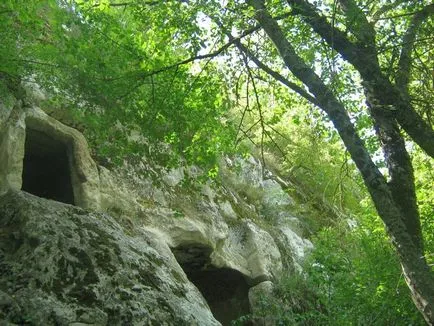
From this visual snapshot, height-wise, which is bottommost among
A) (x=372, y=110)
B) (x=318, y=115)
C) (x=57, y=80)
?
(x=372, y=110)

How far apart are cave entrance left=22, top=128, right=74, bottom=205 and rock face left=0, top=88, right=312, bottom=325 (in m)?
0.02

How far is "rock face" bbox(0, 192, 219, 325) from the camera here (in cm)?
422

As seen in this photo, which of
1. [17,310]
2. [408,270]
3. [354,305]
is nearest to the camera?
[17,310]

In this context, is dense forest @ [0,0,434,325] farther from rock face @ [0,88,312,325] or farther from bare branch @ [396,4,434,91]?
rock face @ [0,88,312,325]

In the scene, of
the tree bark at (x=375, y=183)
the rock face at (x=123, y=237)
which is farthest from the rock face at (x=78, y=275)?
the tree bark at (x=375, y=183)

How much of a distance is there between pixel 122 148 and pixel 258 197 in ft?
26.1

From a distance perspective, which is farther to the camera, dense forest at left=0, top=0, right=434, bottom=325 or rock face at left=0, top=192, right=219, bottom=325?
dense forest at left=0, top=0, right=434, bottom=325

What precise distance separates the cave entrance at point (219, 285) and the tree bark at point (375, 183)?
5297 millimetres

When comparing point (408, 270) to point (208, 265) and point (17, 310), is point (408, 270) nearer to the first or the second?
point (17, 310)

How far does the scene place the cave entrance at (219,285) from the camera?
984 cm

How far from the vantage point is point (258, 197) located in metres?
14.0

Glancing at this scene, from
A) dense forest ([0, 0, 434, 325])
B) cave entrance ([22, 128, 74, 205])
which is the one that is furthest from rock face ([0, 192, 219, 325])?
cave entrance ([22, 128, 74, 205])

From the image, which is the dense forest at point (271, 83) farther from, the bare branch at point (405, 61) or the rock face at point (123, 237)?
the rock face at point (123, 237)

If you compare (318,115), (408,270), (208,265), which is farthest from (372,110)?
(208,265)
